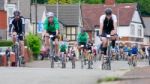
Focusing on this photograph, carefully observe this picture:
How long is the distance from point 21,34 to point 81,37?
824 cm

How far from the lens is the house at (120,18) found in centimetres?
12300

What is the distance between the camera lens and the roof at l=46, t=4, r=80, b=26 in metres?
118

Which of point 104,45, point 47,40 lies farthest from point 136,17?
point 104,45

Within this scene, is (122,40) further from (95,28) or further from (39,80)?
(39,80)

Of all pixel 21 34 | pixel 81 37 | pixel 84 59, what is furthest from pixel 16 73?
pixel 84 59

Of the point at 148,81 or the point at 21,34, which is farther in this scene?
the point at 21,34

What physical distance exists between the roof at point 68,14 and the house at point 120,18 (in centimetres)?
282

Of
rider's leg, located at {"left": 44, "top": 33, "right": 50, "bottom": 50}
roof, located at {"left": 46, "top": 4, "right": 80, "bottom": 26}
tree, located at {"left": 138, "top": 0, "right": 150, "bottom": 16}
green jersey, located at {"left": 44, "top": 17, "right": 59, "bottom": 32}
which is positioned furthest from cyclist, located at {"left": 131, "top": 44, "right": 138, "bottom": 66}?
tree, located at {"left": 138, "top": 0, "right": 150, "bottom": 16}

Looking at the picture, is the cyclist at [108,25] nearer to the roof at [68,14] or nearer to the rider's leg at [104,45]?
the rider's leg at [104,45]

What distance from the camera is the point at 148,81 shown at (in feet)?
36.0

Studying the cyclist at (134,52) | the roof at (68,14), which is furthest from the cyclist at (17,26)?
the roof at (68,14)

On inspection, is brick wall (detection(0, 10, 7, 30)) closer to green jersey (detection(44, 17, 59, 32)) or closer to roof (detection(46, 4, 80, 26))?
roof (detection(46, 4, 80, 26))

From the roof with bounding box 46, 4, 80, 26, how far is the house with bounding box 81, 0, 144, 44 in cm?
282

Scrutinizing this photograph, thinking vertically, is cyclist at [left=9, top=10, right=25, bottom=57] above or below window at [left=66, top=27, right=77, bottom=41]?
above
